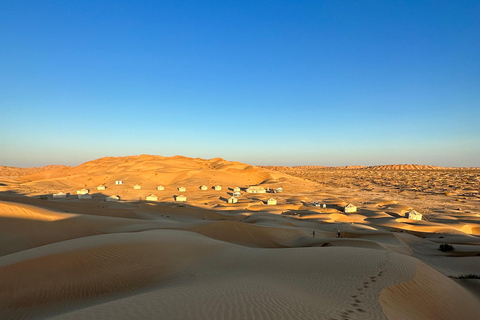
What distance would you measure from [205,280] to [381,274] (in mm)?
5045

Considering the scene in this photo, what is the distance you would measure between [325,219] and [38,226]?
24556mm

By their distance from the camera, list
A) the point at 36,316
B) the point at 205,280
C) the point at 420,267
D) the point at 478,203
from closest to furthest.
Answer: the point at 36,316 → the point at 205,280 → the point at 420,267 → the point at 478,203

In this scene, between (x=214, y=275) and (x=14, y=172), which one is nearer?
(x=214, y=275)

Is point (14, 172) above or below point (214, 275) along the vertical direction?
above

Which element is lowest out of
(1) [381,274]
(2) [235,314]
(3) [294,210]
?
(3) [294,210]

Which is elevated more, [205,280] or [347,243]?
[205,280]

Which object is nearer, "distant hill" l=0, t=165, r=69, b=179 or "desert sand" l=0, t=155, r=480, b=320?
"desert sand" l=0, t=155, r=480, b=320

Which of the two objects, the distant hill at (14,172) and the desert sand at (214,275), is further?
the distant hill at (14,172)

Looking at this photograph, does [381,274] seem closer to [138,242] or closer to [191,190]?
[138,242]

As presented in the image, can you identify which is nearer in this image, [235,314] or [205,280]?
[235,314]

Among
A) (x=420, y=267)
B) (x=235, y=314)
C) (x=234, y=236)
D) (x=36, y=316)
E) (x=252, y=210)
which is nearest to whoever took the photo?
(x=235, y=314)

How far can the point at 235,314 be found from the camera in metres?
4.90

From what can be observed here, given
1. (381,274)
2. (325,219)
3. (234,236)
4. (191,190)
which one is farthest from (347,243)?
(191,190)

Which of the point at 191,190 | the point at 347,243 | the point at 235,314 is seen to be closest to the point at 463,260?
the point at 347,243
